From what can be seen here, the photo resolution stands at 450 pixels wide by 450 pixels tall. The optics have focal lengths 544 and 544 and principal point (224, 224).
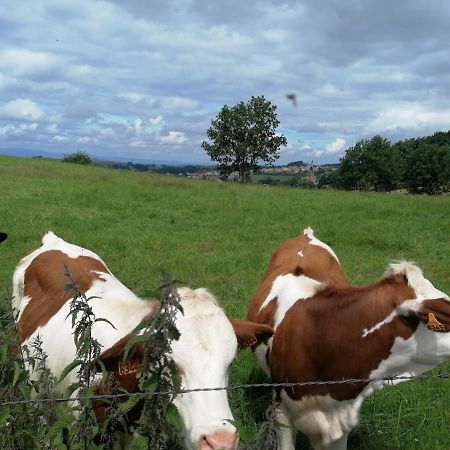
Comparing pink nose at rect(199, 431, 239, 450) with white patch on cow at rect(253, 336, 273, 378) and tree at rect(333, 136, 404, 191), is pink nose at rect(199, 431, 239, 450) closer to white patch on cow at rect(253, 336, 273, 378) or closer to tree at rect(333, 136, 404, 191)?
white patch on cow at rect(253, 336, 273, 378)

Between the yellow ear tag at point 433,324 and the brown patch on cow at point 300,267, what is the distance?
1.24 m

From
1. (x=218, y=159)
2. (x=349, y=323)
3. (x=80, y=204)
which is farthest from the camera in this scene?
(x=218, y=159)

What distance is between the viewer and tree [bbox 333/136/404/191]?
236ft

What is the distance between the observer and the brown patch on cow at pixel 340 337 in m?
3.79

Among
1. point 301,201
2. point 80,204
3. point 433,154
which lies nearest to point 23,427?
point 80,204

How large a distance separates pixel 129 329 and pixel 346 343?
5.13 feet

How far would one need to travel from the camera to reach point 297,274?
17.1 ft

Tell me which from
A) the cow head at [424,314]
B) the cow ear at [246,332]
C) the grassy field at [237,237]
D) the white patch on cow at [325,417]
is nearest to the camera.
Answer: the cow ear at [246,332]

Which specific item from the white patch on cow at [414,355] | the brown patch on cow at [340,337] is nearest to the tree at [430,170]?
the brown patch on cow at [340,337]

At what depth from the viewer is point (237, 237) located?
13.6 metres

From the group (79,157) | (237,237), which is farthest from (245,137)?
(237,237)

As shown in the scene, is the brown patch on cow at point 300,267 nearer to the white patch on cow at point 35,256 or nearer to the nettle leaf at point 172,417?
the white patch on cow at point 35,256

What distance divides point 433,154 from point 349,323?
6867 centimetres

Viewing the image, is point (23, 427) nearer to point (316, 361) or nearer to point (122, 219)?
point (316, 361)
